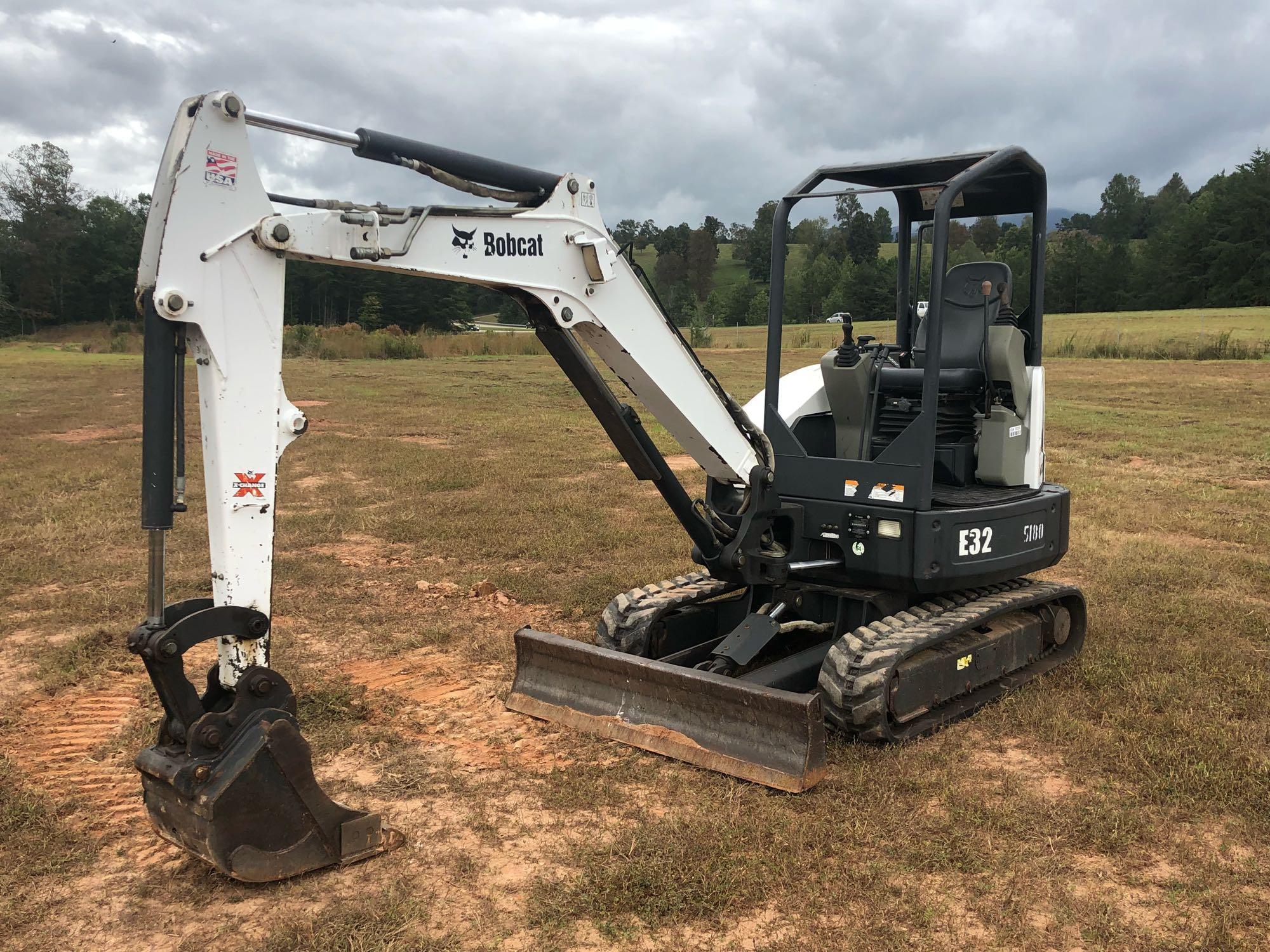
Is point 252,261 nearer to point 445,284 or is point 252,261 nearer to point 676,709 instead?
point 676,709

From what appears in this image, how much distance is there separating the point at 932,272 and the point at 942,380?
0.77 m

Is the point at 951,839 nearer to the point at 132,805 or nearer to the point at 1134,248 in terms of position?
the point at 132,805

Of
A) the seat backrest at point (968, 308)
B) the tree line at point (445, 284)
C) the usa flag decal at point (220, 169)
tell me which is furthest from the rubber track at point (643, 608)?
the tree line at point (445, 284)

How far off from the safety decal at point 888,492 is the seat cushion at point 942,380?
77 centimetres

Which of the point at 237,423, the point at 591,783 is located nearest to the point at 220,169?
the point at 237,423

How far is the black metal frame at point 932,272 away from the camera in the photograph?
5719 millimetres

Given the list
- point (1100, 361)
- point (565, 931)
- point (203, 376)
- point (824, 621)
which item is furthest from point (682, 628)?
point (1100, 361)

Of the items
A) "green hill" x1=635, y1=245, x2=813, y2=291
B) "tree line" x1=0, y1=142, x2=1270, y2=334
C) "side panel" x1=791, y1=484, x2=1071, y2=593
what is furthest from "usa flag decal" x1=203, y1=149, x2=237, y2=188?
"tree line" x1=0, y1=142, x2=1270, y2=334

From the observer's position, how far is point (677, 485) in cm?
578

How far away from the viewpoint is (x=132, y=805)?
16.1 feet

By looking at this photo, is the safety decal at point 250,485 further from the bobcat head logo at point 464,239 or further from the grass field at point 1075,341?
the grass field at point 1075,341

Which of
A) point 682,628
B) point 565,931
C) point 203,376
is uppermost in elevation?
point 203,376

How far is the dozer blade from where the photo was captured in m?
5.02

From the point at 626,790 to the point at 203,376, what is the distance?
8.58ft
